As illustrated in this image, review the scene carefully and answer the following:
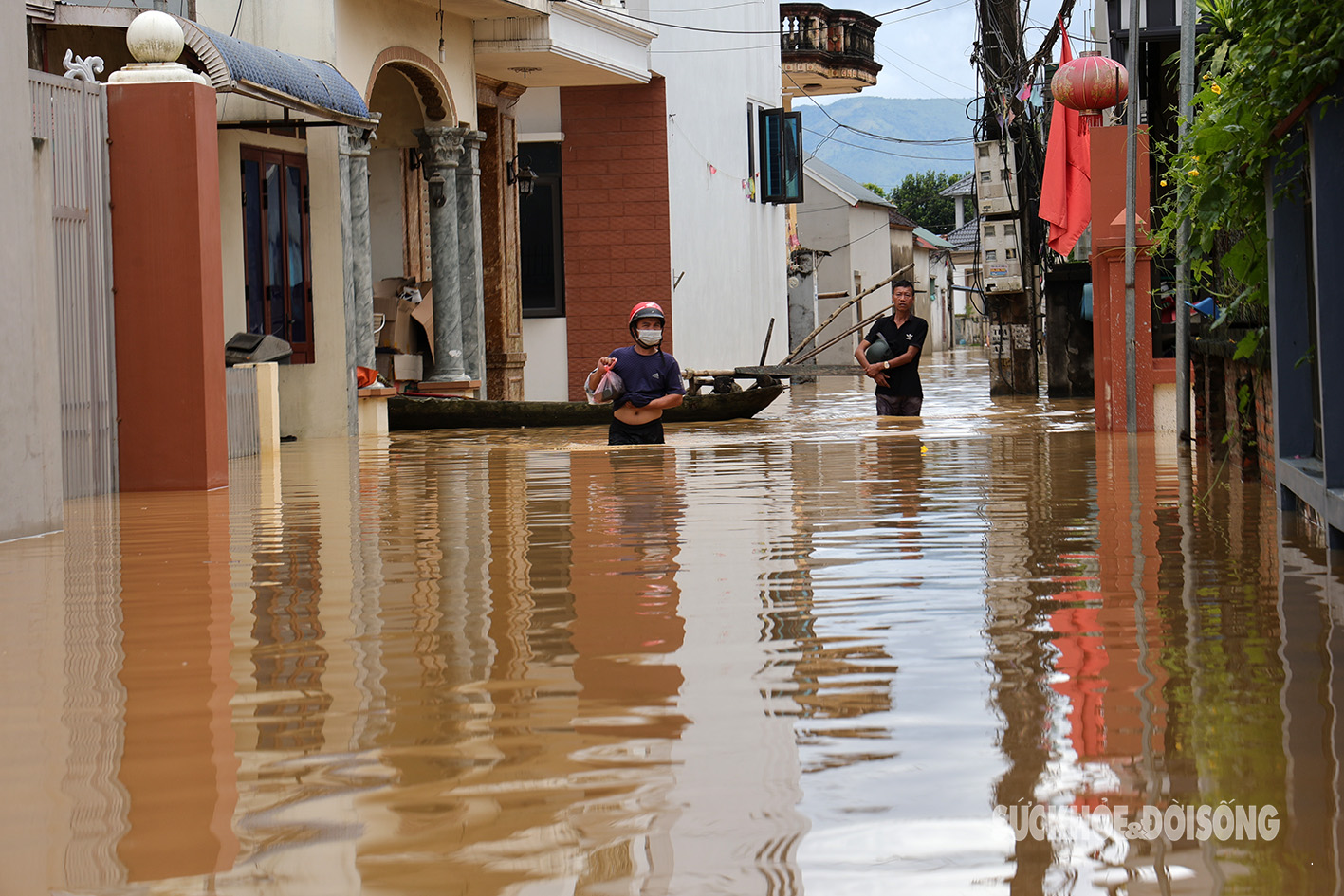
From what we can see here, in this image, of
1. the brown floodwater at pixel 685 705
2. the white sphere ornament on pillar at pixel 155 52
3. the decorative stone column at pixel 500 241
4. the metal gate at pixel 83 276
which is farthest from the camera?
the decorative stone column at pixel 500 241

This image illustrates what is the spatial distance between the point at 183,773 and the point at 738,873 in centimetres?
141

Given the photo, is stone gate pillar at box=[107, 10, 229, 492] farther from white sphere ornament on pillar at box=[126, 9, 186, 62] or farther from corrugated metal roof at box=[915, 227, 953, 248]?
corrugated metal roof at box=[915, 227, 953, 248]

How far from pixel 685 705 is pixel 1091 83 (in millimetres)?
14556

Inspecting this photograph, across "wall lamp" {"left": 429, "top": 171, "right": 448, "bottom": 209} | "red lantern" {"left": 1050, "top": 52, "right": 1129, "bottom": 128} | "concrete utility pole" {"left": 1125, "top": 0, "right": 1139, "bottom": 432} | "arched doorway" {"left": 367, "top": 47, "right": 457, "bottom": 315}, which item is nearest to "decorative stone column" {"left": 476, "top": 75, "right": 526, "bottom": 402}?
"arched doorway" {"left": 367, "top": 47, "right": 457, "bottom": 315}

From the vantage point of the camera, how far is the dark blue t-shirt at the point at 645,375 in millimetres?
13453

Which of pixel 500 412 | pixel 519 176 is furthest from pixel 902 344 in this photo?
pixel 519 176

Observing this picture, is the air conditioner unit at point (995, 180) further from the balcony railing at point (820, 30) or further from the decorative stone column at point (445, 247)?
the balcony railing at point (820, 30)

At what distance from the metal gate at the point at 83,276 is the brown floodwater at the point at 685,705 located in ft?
8.81

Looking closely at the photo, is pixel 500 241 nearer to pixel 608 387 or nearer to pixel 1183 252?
pixel 608 387

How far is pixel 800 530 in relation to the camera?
7961 mm

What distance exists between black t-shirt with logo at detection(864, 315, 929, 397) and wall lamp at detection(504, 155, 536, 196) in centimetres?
839

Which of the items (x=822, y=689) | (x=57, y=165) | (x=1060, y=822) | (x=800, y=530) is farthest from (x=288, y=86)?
(x=1060, y=822)

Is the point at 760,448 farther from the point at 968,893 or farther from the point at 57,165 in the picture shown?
the point at 968,893

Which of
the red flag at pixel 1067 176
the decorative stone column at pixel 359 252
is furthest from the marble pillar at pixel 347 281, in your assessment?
the red flag at pixel 1067 176
